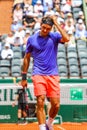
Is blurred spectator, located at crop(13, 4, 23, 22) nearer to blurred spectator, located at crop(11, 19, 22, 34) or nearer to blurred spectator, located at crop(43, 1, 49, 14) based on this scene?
blurred spectator, located at crop(11, 19, 22, 34)

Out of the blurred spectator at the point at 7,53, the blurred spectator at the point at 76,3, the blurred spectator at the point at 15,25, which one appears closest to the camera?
the blurred spectator at the point at 7,53

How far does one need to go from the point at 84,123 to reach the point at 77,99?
71 cm

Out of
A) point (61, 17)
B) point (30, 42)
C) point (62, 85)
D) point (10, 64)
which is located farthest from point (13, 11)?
point (30, 42)

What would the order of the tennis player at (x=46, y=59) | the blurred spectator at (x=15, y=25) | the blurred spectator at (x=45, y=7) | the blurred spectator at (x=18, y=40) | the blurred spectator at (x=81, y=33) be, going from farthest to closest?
the blurred spectator at (x=45, y=7)
the blurred spectator at (x=15, y=25)
the blurred spectator at (x=81, y=33)
the blurred spectator at (x=18, y=40)
the tennis player at (x=46, y=59)

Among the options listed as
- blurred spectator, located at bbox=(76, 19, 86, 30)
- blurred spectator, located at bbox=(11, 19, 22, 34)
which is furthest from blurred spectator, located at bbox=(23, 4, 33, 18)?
blurred spectator, located at bbox=(76, 19, 86, 30)

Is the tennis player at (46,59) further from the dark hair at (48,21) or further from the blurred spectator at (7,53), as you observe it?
the blurred spectator at (7,53)

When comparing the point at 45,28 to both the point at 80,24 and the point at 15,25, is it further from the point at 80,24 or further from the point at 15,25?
the point at 15,25

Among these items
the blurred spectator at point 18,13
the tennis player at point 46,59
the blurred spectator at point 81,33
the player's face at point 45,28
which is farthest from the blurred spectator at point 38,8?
the player's face at point 45,28

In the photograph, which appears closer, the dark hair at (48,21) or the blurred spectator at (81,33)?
the dark hair at (48,21)

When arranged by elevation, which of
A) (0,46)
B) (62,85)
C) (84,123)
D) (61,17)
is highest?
(61,17)

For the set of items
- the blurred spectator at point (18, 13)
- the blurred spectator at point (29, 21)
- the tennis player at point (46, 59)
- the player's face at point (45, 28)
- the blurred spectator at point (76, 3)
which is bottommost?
the tennis player at point (46, 59)

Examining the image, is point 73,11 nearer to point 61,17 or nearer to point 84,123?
point 61,17

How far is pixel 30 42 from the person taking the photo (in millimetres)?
7992

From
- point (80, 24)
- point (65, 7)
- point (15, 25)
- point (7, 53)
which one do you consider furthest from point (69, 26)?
point (7, 53)
